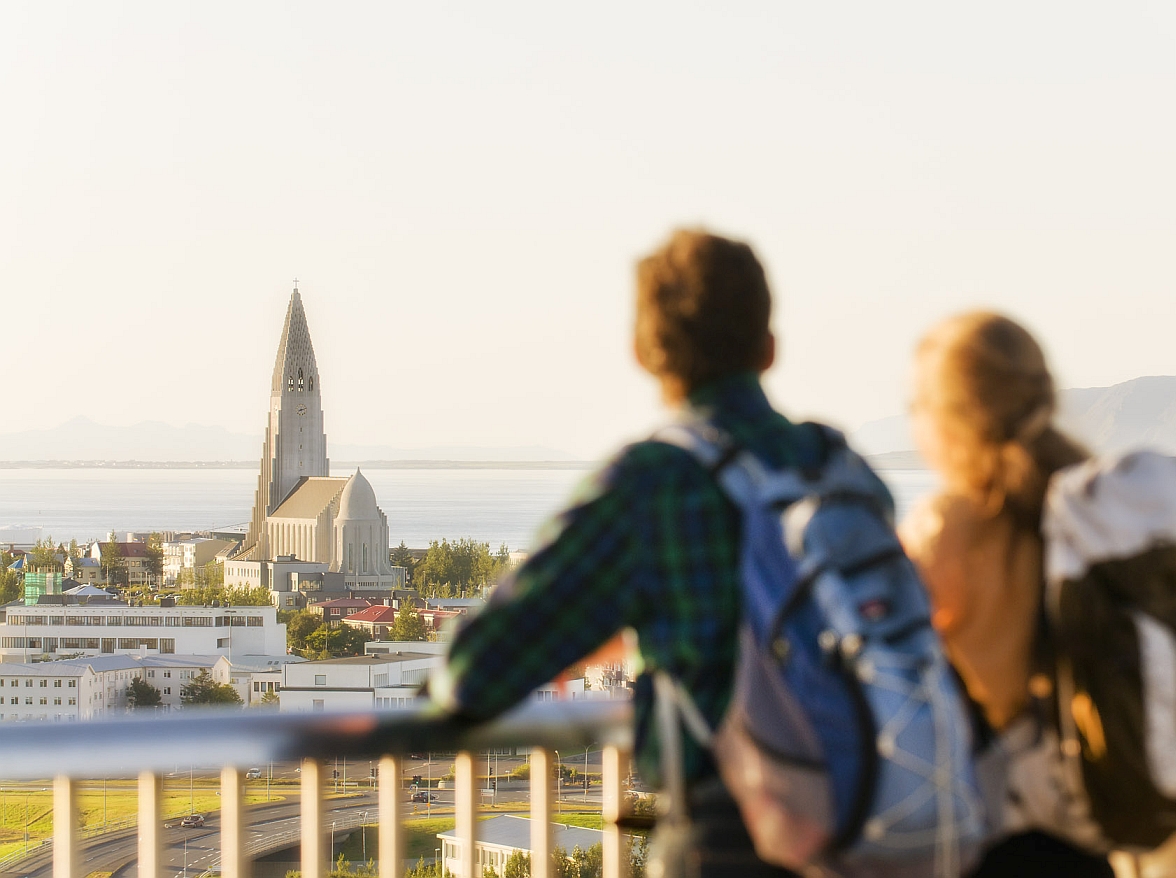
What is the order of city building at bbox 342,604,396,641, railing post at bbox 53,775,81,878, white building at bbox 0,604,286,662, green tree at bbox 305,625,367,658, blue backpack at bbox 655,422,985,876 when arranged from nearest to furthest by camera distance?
blue backpack at bbox 655,422,985,876, railing post at bbox 53,775,81,878, green tree at bbox 305,625,367,658, city building at bbox 342,604,396,641, white building at bbox 0,604,286,662

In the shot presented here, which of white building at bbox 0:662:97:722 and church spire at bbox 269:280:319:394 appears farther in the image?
church spire at bbox 269:280:319:394

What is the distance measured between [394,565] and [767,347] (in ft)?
320

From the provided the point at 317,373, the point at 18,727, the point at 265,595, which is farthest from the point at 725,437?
the point at 317,373

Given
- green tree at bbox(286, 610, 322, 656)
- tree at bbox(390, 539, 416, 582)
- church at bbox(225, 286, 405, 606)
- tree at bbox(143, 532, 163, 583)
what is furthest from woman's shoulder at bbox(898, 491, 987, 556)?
tree at bbox(143, 532, 163, 583)

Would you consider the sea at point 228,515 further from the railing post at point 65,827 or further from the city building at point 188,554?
the railing post at point 65,827

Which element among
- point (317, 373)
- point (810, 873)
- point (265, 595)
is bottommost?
point (265, 595)

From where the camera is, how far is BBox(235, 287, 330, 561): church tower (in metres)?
106

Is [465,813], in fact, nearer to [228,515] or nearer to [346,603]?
[346,603]

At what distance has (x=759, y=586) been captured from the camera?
1204 mm

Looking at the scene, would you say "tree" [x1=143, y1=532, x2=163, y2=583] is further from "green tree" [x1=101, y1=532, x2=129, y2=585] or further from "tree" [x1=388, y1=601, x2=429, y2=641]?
"tree" [x1=388, y1=601, x2=429, y2=641]

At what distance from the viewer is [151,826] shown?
169 cm

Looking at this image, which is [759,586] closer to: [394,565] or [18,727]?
[18,727]

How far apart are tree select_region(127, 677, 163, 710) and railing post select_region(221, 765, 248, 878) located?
5442 centimetres

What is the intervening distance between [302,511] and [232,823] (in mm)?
98195
